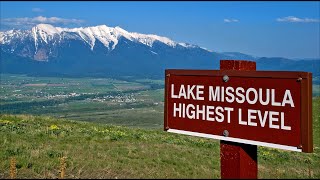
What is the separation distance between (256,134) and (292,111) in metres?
0.71

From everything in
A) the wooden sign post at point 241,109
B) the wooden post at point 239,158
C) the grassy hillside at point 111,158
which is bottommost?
the grassy hillside at point 111,158

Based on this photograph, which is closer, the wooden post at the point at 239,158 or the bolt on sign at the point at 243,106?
the bolt on sign at the point at 243,106

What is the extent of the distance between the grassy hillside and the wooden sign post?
6.14 ft

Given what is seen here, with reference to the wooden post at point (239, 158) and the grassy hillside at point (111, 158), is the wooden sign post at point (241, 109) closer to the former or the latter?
the wooden post at point (239, 158)

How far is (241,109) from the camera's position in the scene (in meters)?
6.43

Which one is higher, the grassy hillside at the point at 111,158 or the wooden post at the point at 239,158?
the wooden post at the point at 239,158

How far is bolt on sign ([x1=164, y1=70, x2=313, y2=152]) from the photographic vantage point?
5770 millimetres

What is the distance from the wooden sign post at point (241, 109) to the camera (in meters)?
5.79

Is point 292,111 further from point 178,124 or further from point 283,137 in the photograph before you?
point 178,124

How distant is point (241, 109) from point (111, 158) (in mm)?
5254

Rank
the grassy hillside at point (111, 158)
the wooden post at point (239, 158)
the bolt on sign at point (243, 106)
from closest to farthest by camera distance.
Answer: the bolt on sign at point (243, 106) < the wooden post at point (239, 158) < the grassy hillside at point (111, 158)

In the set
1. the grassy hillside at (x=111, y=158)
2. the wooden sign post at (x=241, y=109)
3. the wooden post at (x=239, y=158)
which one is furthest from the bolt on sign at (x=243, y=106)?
the grassy hillside at (x=111, y=158)

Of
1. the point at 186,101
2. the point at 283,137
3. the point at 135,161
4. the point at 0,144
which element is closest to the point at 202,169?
the point at 135,161

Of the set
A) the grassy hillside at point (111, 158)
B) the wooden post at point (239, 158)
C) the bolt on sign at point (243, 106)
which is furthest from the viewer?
the grassy hillside at point (111, 158)
